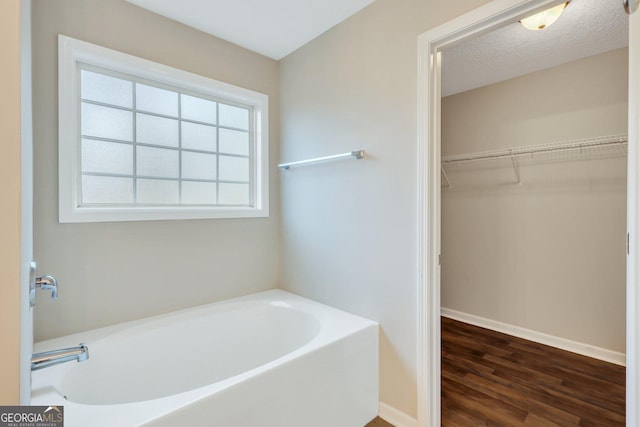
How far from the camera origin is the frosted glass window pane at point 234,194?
226 cm

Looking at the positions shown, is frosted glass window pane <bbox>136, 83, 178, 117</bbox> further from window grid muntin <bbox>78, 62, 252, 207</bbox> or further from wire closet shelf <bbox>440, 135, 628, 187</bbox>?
wire closet shelf <bbox>440, 135, 628, 187</bbox>

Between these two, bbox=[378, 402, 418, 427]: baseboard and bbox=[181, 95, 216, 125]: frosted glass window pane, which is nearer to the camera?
bbox=[378, 402, 418, 427]: baseboard

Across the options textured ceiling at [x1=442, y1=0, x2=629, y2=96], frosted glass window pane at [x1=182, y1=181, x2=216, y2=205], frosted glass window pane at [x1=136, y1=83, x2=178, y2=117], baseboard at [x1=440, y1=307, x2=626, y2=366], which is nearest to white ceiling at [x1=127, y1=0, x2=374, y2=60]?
frosted glass window pane at [x1=136, y1=83, x2=178, y2=117]

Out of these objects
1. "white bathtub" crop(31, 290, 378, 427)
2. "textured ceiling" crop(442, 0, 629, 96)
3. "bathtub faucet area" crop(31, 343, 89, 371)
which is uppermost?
"textured ceiling" crop(442, 0, 629, 96)

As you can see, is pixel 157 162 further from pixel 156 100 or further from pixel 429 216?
pixel 429 216

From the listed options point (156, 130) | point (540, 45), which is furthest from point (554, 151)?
point (156, 130)

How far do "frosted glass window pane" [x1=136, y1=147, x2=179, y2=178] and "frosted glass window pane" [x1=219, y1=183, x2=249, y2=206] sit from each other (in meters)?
0.36

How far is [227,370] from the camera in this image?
1.89 metres

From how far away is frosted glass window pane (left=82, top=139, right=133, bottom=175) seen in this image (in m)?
1.68

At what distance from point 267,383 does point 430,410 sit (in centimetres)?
88

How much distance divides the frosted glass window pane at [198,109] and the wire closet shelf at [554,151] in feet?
7.77

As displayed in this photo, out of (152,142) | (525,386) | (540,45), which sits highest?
(540,45)

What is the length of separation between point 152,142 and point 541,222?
3.18m

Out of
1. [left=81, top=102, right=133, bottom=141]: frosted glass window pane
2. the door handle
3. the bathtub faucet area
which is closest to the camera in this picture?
the door handle
